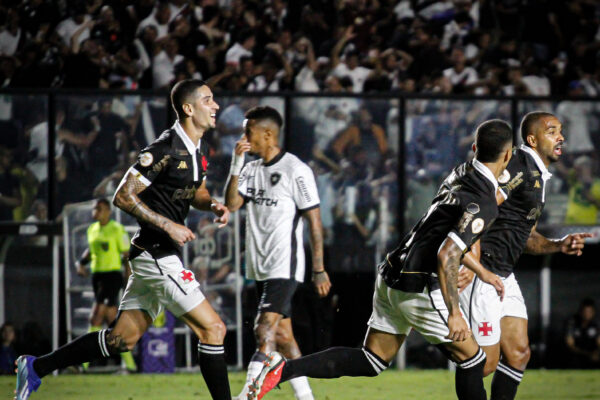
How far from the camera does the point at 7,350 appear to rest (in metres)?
10.8

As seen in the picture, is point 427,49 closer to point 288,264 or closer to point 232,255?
point 232,255

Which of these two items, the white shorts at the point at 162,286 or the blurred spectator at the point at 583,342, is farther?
the blurred spectator at the point at 583,342

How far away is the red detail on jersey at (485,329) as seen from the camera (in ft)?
21.0

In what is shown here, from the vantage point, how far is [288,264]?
7605 millimetres

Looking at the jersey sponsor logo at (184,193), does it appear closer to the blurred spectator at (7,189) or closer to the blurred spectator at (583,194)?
the blurred spectator at (7,189)

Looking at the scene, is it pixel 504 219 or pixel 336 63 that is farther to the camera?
pixel 336 63

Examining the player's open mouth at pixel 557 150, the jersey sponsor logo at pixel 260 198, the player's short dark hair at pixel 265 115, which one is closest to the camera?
the player's open mouth at pixel 557 150

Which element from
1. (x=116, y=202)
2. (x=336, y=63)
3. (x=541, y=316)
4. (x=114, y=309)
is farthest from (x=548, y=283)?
(x=116, y=202)

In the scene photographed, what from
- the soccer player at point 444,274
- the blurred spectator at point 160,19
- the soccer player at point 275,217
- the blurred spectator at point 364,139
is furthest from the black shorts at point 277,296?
the blurred spectator at point 160,19

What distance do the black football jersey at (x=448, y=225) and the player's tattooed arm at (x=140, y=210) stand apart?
4.09 ft

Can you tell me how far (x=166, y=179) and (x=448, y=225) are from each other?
1801 millimetres

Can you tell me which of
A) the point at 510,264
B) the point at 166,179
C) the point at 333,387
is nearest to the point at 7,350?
the point at 333,387

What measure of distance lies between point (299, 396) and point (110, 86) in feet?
19.0

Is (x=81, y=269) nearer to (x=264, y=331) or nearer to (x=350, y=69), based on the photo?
(x=350, y=69)
